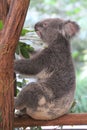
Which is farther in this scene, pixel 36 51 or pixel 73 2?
pixel 73 2

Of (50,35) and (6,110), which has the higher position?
(50,35)

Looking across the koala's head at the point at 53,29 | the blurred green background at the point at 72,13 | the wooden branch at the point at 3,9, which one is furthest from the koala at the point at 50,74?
the blurred green background at the point at 72,13

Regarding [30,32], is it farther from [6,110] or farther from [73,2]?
[73,2]

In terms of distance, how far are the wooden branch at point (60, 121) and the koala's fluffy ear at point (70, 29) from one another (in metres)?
0.54

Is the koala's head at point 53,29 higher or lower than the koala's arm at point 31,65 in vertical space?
higher

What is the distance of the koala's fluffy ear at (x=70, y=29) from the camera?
2.47 m

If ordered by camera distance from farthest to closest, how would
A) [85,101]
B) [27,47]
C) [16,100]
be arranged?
1. [85,101]
2. [27,47]
3. [16,100]

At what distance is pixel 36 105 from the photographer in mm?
2244

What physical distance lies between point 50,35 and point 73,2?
379 cm

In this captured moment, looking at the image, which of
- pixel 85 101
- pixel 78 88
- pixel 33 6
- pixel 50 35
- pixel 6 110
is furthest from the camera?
pixel 33 6

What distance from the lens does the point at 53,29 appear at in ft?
8.61

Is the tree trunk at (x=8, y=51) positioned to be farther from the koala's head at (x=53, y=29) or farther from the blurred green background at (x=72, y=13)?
the blurred green background at (x=72, y=13)

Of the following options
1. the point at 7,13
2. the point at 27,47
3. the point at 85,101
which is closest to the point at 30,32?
the point at 27,47

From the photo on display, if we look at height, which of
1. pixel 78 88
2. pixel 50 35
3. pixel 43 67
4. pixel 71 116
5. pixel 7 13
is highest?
pixel 7 13
